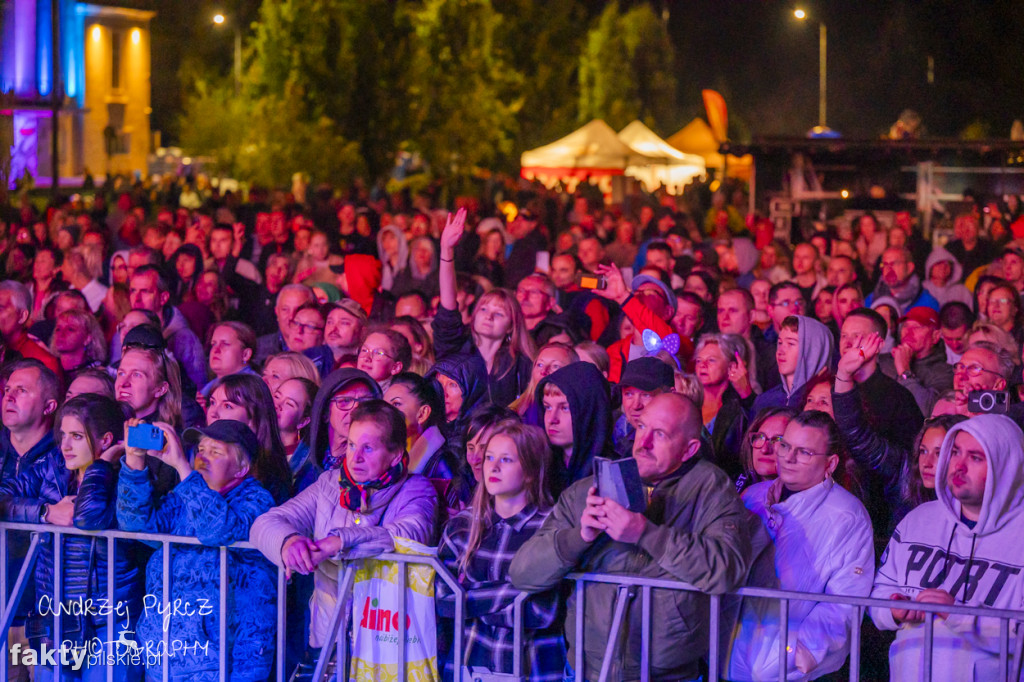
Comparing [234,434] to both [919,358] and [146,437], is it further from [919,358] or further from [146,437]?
[919,358]

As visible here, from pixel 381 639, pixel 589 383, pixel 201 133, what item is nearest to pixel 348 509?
pixel 381 639

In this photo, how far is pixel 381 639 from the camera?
14.6 feet

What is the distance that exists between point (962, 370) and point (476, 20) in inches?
1039

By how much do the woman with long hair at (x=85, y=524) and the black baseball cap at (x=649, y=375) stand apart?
2.21m

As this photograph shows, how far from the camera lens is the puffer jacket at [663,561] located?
394 centimetres

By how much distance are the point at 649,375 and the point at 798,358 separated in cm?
93

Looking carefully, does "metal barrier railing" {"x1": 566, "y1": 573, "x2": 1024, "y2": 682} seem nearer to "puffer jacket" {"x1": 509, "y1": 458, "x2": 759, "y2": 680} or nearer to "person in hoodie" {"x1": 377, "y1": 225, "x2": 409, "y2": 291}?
"puffer jacket" {"x1": 509, "y1": 458, "x2": 759, "y2": 680}

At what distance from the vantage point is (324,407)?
5.58 m

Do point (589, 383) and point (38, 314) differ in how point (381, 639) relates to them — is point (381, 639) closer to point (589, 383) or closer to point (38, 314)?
point (589, 383)

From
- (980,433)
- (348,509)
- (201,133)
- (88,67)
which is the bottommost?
(348,509)

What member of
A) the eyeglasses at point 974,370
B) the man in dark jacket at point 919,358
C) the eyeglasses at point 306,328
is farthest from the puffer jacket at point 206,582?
the man in dark jacket at point 919,358

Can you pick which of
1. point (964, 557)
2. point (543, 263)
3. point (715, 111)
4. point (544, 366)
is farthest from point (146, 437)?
point (715, 111)

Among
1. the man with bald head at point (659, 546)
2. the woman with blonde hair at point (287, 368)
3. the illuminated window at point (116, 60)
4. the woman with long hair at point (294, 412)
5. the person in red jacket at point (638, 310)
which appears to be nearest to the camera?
→ the man with bald head at point (659, 546)

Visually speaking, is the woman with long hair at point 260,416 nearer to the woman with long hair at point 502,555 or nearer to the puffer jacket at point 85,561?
the puffer jacket at point 85,561
